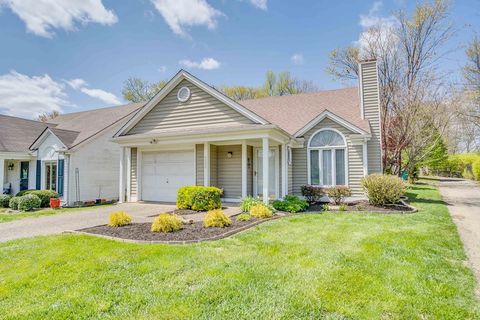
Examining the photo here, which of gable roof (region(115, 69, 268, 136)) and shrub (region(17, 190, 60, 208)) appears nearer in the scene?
gable roof (region(115, 69, 268, 136))

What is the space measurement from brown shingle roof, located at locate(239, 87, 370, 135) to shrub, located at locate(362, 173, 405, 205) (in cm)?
325

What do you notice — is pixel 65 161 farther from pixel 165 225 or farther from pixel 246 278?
pixel 246 278

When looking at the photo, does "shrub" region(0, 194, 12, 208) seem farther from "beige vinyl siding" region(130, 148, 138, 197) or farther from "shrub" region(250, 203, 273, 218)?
A: "shrub" region(250, 203, 273, 218)

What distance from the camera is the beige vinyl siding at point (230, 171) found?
Answer: 1274cm

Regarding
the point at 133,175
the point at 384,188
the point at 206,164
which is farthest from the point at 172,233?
the point at 384,188

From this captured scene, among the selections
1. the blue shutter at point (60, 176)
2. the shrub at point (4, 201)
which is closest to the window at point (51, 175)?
the blue shutter at point (60, 176)

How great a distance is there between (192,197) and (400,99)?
14.7 meters

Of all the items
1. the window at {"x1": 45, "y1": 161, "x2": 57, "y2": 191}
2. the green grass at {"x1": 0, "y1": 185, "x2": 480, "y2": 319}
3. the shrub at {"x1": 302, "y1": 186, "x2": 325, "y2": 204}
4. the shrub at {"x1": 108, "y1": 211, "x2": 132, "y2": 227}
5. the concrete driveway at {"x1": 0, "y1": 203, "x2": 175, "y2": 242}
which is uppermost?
the window at {"x1": 45, "y1": 161, "x2": 57, "y2": 191}

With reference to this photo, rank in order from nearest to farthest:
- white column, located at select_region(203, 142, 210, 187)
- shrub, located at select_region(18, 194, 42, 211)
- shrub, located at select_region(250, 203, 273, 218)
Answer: shrub, located at select_region(250, 203, 273, 218) < white column, located at select_region(203, 142, 210, 187) < shrub, located at select_region(18, 194, 42, 211)

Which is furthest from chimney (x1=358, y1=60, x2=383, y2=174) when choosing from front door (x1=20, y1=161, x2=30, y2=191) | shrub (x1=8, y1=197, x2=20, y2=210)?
front door (x1=20, y1=161, x2=30, y2=191)

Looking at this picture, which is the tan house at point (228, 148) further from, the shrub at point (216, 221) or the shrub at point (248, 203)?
the shrub at point (216, 221)

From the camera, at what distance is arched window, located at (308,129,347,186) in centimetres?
1235

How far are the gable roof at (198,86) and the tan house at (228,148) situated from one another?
4 cm

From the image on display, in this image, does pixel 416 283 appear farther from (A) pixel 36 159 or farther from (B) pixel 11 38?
(B) pixel 11 38
